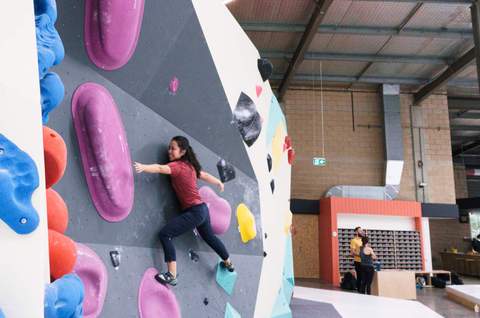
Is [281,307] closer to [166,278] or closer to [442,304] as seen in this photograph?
[166,278]

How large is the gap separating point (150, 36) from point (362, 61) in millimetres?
10096

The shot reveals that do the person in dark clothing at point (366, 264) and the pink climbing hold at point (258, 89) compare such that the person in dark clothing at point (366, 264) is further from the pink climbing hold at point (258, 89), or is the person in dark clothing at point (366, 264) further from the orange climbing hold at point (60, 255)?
the orange climbing hold at point (60, 255)

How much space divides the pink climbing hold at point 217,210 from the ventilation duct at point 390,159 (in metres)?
9.46

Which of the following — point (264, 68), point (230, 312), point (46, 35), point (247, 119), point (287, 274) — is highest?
point (264, 68)

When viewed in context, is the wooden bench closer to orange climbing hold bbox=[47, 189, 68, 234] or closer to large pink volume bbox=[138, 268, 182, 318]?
large pink volume bbox=[138, 268, 182, 318]

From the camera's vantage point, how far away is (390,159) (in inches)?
488

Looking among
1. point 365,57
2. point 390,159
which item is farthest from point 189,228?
point 390,159

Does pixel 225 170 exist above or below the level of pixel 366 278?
above

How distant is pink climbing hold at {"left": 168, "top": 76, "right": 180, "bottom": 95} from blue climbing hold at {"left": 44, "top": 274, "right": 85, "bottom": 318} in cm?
155

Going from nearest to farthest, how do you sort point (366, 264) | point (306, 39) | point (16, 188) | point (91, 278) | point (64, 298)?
point (16, 188), point (64, 298), point (91, 278), point (366, 264), point (306, 39)

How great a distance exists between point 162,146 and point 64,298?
1479mm

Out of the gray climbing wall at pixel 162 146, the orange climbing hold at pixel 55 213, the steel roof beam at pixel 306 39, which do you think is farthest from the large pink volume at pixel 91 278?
the steel roof beam at pixel 306 39

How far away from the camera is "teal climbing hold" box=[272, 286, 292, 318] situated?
14.9 ft

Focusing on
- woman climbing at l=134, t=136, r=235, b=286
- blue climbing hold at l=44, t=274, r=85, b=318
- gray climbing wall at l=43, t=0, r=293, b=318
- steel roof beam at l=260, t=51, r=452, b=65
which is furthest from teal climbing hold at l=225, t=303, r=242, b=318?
steel roof beam at l=260, t=51, r=452, b=65
